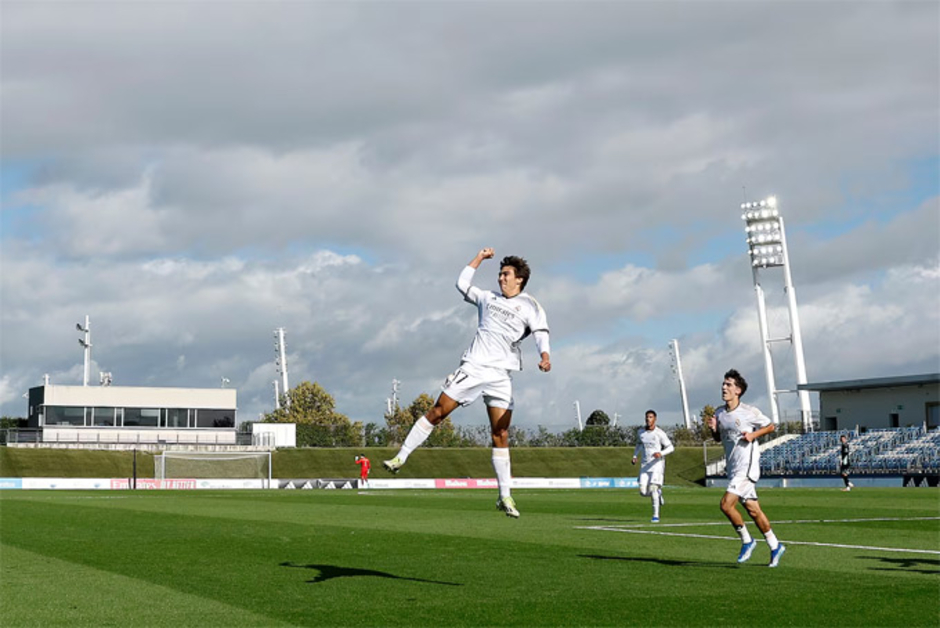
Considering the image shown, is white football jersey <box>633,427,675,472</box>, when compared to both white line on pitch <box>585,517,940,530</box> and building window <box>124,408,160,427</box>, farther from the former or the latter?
building window <box>124,408,160,427</box>

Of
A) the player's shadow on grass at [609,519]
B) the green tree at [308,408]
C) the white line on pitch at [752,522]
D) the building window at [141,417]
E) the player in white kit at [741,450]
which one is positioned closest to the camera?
the player in white kit at [741,450]

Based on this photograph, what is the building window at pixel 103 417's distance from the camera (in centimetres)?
8969

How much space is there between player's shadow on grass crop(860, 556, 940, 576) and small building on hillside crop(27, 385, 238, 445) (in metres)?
78.5

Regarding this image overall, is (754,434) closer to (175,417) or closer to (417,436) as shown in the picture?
(417,436)

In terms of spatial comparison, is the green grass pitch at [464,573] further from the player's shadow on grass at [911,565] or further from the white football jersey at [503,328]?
the white football jersey at [503,328]

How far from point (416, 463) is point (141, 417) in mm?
26410

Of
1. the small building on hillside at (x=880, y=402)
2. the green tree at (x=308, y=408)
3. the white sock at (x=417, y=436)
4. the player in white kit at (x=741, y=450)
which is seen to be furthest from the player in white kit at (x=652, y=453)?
the green tree at (x=308, y=408)

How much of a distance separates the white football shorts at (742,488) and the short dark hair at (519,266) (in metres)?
4.67

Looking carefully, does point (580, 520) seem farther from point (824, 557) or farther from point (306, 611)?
point (306, 611)

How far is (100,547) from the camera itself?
18.0 meters

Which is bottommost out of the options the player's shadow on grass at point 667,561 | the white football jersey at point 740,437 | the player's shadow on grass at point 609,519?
the player's shadow on grass at point 667,561

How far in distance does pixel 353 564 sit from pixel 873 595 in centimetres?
690

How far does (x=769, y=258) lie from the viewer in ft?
274

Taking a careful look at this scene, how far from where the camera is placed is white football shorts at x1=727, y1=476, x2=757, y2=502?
48.3 feet
